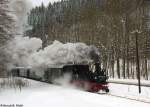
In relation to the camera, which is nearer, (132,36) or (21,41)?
(21,41)

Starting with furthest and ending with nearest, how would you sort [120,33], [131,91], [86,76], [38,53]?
[120,33] → [38,53] → [131,91] → [86,76]

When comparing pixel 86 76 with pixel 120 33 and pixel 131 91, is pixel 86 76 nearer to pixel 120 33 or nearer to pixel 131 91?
pixel 131 91

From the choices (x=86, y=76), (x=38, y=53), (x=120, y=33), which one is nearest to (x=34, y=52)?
(x=38, y=53)

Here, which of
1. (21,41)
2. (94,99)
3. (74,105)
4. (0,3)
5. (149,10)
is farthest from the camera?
(149,10)

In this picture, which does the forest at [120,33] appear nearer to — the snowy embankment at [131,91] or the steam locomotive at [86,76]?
the snowy embankment at [131,91]

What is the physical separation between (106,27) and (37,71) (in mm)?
28438

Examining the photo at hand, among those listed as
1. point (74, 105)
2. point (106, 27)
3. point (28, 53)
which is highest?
point (106, 27)

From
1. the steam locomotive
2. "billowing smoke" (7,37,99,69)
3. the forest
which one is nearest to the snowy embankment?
the steam locomotive

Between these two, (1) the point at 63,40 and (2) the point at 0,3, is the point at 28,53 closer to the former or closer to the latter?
(2) the point at 0,3

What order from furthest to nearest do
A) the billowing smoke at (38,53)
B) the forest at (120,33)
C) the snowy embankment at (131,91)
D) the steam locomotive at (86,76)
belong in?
the forest at (120,33), the billowing smoke at (38,53), the steam locomotive at (86,76), the snowy embankment at (131,91)

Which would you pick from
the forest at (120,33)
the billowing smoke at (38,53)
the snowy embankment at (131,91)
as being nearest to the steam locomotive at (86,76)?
the snowy embankment at (131,91)

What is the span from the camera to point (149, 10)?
73.1 meters

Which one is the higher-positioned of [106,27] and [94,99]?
[106,27]

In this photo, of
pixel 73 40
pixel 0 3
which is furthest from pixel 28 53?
pixel 73 40
